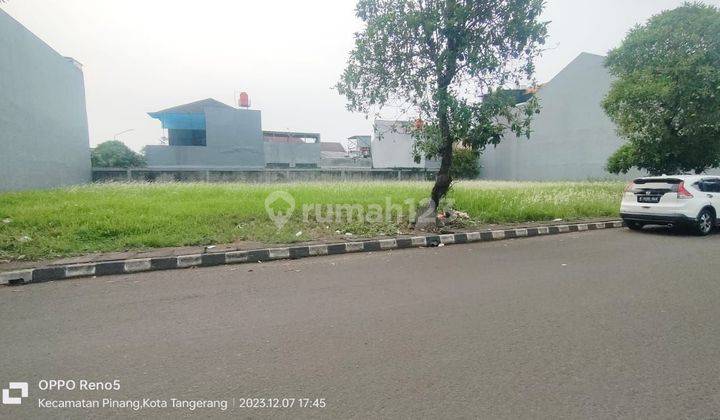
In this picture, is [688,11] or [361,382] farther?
[688,11]

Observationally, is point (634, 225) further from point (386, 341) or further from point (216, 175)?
point (216, 175)

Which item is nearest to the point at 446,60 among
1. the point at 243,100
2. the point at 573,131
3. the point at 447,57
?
the point at 447,57

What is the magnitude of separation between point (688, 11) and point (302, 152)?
24490 mm

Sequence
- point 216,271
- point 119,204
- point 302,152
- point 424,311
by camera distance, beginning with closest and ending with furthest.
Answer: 1. point 424,311
2. point 216,271
3. point 119,204
4. point 302,152

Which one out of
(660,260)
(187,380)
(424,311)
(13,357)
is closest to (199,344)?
(187,380)

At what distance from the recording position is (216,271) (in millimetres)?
5199

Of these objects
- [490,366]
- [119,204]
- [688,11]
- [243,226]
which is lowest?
[490,366]

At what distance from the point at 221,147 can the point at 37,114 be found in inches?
482

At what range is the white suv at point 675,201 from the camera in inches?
302

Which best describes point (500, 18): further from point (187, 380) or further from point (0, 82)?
point (0, 82)

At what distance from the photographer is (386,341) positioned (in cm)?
289

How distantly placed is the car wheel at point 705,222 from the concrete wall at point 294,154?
25.4 metres

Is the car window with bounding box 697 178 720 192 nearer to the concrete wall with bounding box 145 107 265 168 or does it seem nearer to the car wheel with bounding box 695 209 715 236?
the car wheel with bounding box 695 209 715 236
